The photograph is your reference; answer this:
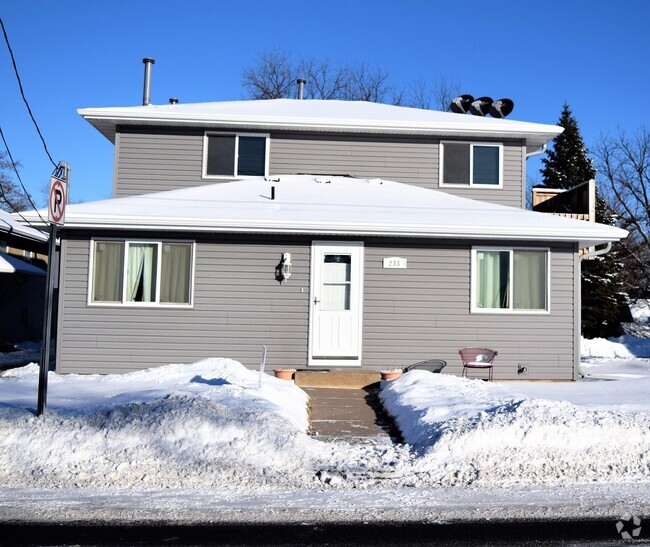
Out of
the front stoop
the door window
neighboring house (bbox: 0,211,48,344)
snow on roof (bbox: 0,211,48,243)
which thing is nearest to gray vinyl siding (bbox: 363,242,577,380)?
the door window

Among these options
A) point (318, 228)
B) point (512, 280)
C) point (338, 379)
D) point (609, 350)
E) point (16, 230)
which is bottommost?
point (338, 379)

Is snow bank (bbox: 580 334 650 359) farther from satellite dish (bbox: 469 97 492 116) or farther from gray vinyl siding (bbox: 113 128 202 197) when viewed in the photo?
gray vinyl siding (bbox: 113 128 202 197)

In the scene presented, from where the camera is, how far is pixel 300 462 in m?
7.38

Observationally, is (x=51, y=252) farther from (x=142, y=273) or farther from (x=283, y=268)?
(x=283, y=268)

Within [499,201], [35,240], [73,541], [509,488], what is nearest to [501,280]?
[499,201]

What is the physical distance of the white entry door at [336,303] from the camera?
13281 mm

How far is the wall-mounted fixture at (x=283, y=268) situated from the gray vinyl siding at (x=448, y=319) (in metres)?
1.50

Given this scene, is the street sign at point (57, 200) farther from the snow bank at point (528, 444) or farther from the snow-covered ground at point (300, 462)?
the snow bank at point (528, 444)

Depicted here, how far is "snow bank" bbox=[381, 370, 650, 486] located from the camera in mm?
7184

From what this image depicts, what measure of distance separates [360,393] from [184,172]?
22.7 ft

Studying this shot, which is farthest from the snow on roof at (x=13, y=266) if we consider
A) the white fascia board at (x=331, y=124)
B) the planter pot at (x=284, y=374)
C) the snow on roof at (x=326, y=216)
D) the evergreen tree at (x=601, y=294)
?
the evergreen tree at (x=601, y=294)

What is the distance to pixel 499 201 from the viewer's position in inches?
630

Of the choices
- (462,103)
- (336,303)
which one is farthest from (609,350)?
(336,303)

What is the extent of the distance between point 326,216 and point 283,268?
127 centimetres
